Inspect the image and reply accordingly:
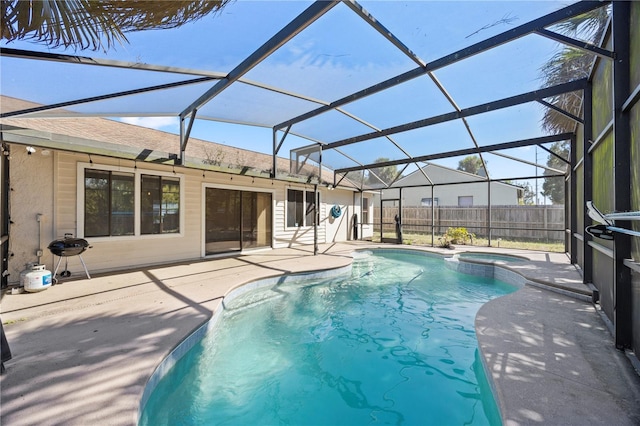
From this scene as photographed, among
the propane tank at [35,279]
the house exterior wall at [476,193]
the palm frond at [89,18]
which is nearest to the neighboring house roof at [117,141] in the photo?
the propane tank at [35,279]

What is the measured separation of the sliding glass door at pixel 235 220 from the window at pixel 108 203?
75.2 inches

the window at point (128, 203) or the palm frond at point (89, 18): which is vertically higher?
the palm frond at point (89, 18)

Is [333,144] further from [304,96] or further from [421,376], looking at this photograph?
[421,376]

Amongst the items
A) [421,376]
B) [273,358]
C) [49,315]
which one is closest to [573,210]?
[421,376]

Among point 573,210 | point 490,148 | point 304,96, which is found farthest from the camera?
point 490,148

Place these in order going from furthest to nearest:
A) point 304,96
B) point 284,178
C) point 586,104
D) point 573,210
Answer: point 284,178
point 573,210
point 304,96
point 586,104

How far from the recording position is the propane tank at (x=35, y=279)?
429cm

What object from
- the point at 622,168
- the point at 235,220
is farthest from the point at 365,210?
the point at 622,168

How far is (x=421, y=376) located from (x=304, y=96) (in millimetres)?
5020

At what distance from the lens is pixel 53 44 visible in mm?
2312

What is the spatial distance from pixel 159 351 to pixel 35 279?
3.51 metres

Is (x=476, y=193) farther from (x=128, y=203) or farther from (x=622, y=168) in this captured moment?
(x=128, y=203)

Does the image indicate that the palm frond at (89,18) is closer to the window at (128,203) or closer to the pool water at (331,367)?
the pool water at (331,367)

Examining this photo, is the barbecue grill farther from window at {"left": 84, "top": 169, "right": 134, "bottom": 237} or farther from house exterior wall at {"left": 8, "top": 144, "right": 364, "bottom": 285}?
window at {"left": 84, "top": 169, "right": 134, "bottom": 237}
